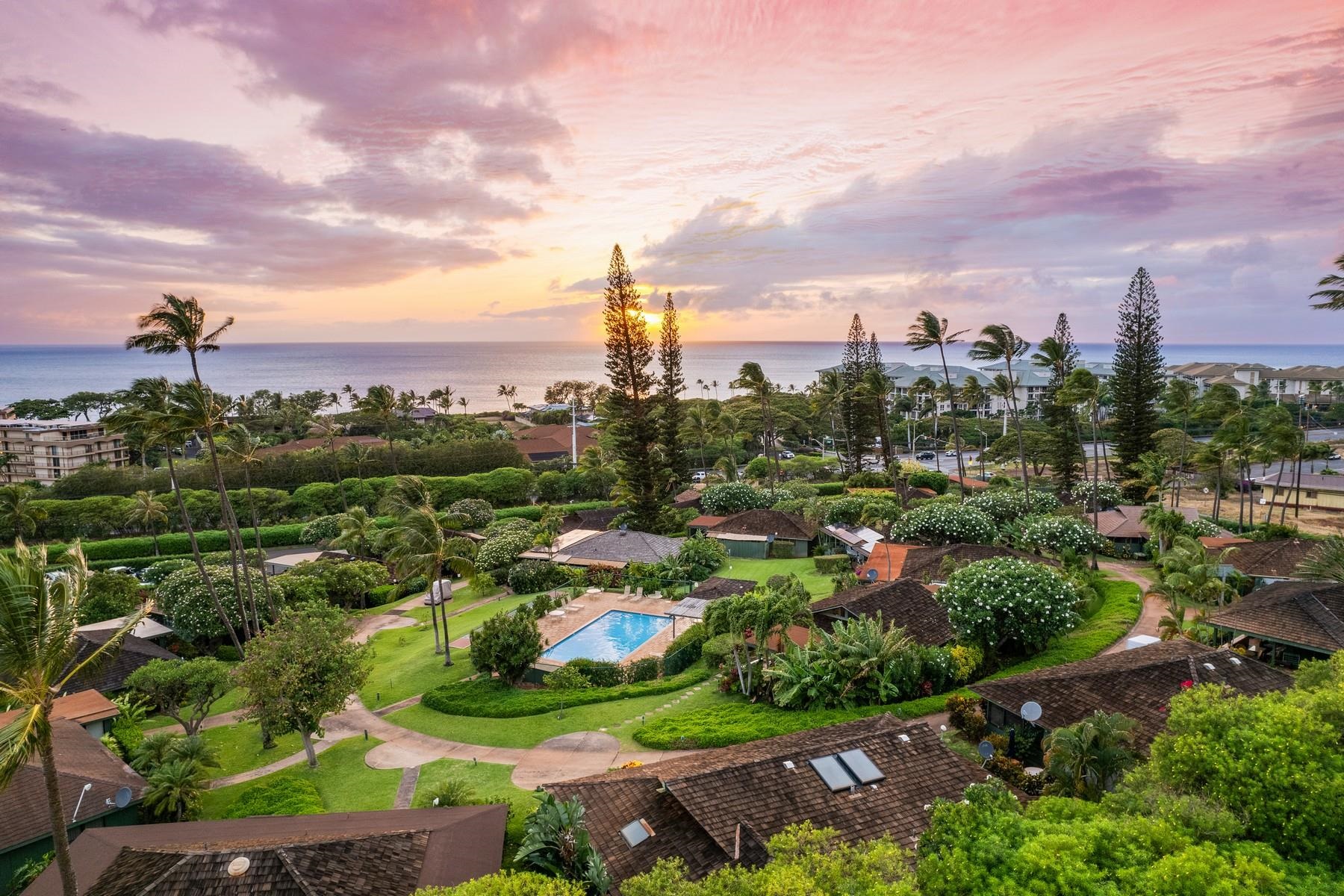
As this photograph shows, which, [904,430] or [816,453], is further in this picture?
[904,430]

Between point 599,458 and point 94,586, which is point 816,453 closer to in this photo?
point 599,458

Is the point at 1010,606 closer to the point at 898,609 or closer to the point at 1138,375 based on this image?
the point at 898,609

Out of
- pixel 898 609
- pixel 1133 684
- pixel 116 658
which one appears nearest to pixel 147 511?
pixel 116 658

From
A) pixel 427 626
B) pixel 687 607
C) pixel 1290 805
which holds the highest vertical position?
pixel 1290 805

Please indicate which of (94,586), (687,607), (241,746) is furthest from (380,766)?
(94,586)

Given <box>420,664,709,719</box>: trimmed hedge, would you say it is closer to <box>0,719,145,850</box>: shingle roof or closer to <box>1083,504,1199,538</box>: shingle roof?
<box>0,719,145,850</box>: shingle roof

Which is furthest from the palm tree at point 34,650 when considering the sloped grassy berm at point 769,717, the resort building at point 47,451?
the resort building at point 47,451
